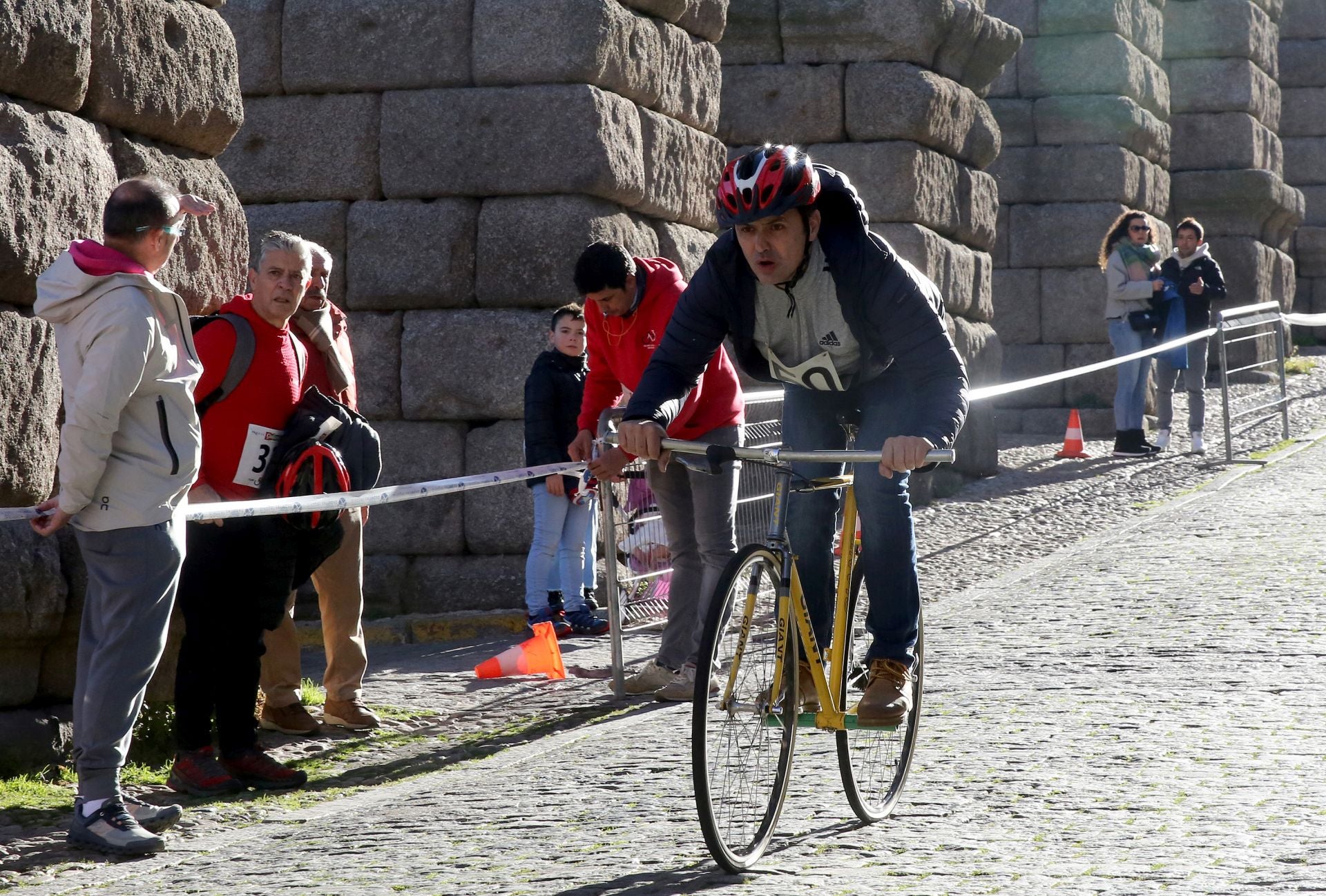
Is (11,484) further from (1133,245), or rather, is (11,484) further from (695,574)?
(1133,245)

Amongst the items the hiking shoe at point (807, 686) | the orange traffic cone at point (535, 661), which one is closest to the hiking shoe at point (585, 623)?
the orange traffic cone at point (535, 661)

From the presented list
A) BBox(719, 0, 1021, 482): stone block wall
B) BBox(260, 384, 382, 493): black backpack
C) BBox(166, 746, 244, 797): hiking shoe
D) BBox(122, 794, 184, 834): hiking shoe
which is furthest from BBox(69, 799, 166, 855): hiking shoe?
BBox(719, 0, 1021, 482): stone block wall

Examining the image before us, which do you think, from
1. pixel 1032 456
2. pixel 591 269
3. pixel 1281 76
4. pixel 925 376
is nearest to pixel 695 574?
pixel 591 269

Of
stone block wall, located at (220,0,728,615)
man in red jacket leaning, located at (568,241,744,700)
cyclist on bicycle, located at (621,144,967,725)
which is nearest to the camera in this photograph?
cyclist on bicycle, located at (621,144,967,725)

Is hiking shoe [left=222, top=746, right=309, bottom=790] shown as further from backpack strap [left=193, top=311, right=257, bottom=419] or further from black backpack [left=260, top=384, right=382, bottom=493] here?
backpack strap [left=193, top=311, right=257, bottom=419]

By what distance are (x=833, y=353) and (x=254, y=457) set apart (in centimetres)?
199

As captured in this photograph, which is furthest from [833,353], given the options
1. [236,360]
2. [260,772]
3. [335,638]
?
[335,638]

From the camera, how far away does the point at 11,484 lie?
17.7 feet

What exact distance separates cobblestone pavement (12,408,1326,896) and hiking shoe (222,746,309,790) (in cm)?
24

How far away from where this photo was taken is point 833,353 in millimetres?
4684

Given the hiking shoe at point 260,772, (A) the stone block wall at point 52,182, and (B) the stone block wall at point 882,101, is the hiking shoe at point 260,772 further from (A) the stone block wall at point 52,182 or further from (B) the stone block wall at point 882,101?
(B) the stone block wall at point 882,101

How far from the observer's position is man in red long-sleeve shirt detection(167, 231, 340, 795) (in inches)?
215

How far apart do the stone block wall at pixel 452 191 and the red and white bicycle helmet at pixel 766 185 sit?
13.6 ft

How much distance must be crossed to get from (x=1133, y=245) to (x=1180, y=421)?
8.91ft
